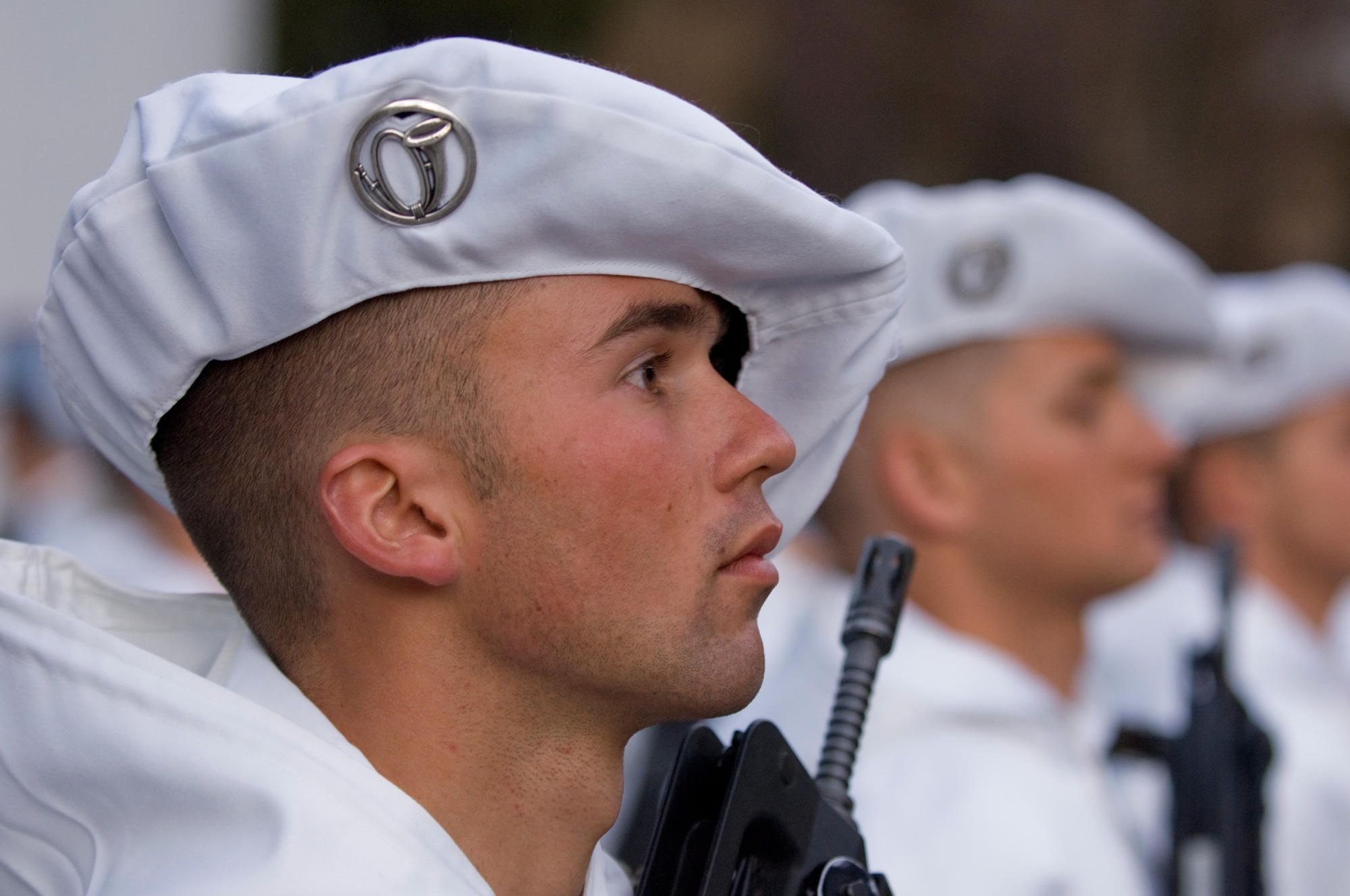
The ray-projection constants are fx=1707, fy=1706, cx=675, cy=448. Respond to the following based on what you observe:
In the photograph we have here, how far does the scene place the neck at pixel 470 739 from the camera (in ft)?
5.86

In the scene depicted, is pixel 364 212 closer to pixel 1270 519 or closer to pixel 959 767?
pixel 959 767

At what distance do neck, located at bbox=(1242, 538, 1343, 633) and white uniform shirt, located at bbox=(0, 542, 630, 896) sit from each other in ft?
14.3

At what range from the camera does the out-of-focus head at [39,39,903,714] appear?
165 centimetres

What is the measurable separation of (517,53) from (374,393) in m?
0.37

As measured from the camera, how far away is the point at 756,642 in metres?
1.84

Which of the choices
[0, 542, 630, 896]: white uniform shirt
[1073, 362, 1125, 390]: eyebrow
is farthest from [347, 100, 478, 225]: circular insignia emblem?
[1073, 362, 1125, 390]: eyebrow

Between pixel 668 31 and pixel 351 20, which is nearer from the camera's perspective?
pixel 351 20

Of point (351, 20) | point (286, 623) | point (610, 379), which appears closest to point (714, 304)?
point (610, 379)

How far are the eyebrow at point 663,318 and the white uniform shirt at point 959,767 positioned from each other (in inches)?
56.2

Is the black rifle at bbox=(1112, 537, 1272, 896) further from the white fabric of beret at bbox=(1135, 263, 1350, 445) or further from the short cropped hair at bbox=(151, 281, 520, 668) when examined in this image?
the short cropped hair at bbox=(151, 281, 520, 668)

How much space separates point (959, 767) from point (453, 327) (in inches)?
71.0

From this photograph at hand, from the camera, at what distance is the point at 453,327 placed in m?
1.74

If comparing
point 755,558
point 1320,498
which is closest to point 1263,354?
point 1320,498

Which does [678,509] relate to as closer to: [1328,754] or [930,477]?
[930,477]
